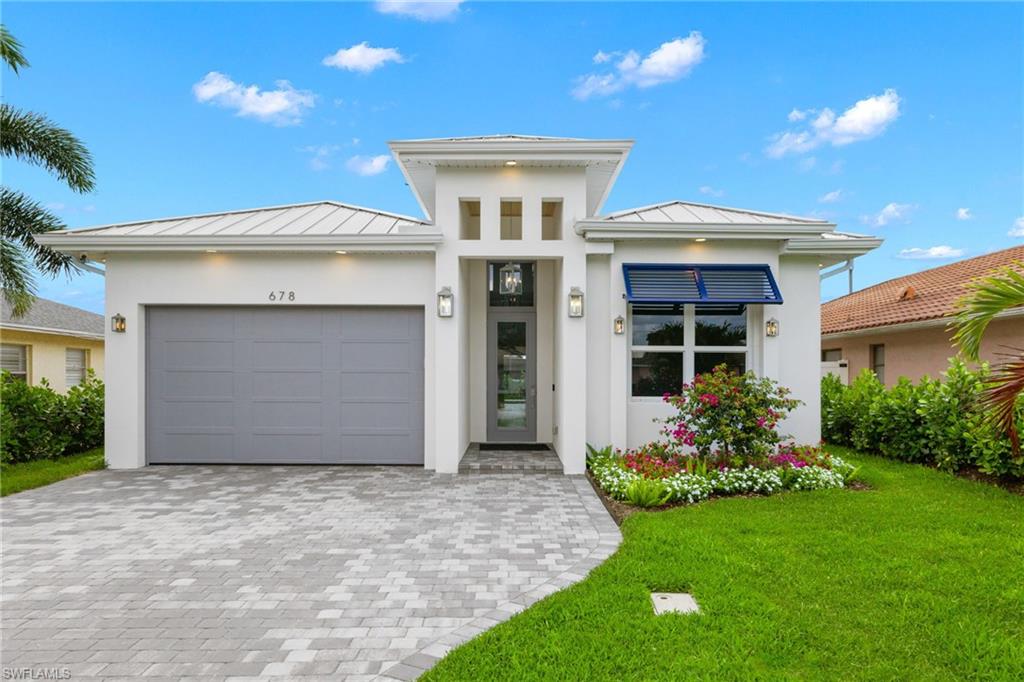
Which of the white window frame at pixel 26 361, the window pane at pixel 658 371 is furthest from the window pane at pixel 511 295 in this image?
the white window frame at pixel 26 361

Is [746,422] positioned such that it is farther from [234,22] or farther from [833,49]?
[234,22]

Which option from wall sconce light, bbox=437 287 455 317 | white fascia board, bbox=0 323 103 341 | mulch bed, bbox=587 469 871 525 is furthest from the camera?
white fascia board, bbox=0 323 103 341

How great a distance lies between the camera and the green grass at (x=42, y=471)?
8.05 metres

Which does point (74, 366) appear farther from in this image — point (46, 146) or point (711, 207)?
point (711, 207)

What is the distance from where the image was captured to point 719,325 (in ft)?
31.1

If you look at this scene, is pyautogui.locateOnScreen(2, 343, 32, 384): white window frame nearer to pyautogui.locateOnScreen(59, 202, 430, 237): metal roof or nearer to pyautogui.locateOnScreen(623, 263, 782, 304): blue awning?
pyautogui.locateOnScreen(59, 202, 430, 237): metal roof

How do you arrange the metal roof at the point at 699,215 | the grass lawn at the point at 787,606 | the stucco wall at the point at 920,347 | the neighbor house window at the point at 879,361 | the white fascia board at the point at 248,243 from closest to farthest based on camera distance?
the grass lawn at the point at 787,606
the white fascia board at the point at 248,243
the metal roof at the point at 699,215
the stucco wall at the point at 920,347
the neighbor house window at the point at 879,361

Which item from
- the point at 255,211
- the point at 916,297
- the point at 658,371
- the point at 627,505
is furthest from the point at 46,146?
the point at 916,297

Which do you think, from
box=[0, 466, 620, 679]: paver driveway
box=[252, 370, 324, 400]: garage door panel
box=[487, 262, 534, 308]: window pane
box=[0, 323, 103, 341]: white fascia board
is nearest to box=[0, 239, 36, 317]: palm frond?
box=[0, 323, 103, 341]: white fascia board

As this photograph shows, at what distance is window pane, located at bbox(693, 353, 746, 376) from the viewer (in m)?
9.45

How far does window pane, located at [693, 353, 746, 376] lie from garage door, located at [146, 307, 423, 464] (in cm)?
506

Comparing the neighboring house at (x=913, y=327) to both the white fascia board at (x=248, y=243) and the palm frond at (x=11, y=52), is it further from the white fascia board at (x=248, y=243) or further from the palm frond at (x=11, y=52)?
the palm frond at (x=11, y=52)

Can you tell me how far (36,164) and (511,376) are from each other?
12.4m

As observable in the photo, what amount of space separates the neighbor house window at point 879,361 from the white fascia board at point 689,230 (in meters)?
9.31
